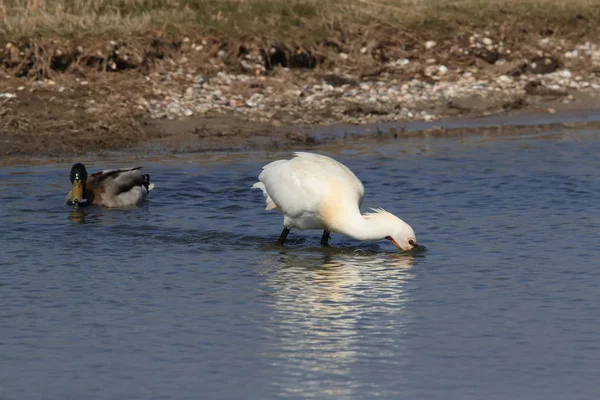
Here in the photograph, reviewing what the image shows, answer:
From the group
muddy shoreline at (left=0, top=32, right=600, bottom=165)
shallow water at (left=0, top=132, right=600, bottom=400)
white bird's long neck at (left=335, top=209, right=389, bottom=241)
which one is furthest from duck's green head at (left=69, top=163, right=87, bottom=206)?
white bird's long neck at (left=335, top=209, right=389, bottom=241)

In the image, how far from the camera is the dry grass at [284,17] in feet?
61.0

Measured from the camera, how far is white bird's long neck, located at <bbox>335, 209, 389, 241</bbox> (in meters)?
10.3

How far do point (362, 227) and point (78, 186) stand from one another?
13.6 ft

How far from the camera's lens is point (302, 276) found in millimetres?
10016

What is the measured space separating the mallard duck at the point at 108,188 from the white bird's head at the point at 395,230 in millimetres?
3717

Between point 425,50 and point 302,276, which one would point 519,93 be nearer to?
point 425,50

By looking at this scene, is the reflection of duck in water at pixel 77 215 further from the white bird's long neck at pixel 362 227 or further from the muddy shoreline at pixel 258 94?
the white bird's long neck at pixel 362 227

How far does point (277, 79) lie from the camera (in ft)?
60.8

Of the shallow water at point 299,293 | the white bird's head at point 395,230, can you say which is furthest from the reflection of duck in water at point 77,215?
the white bird's head at point 395,230

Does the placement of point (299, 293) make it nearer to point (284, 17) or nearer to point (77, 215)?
point (77, 215)

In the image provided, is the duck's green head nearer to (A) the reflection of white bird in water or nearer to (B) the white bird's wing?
(B) the white bird's wing

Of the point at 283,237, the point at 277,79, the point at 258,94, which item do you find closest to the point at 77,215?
the point at 283,237

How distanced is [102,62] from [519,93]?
6531 millimetres

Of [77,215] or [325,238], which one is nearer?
[325,238]
